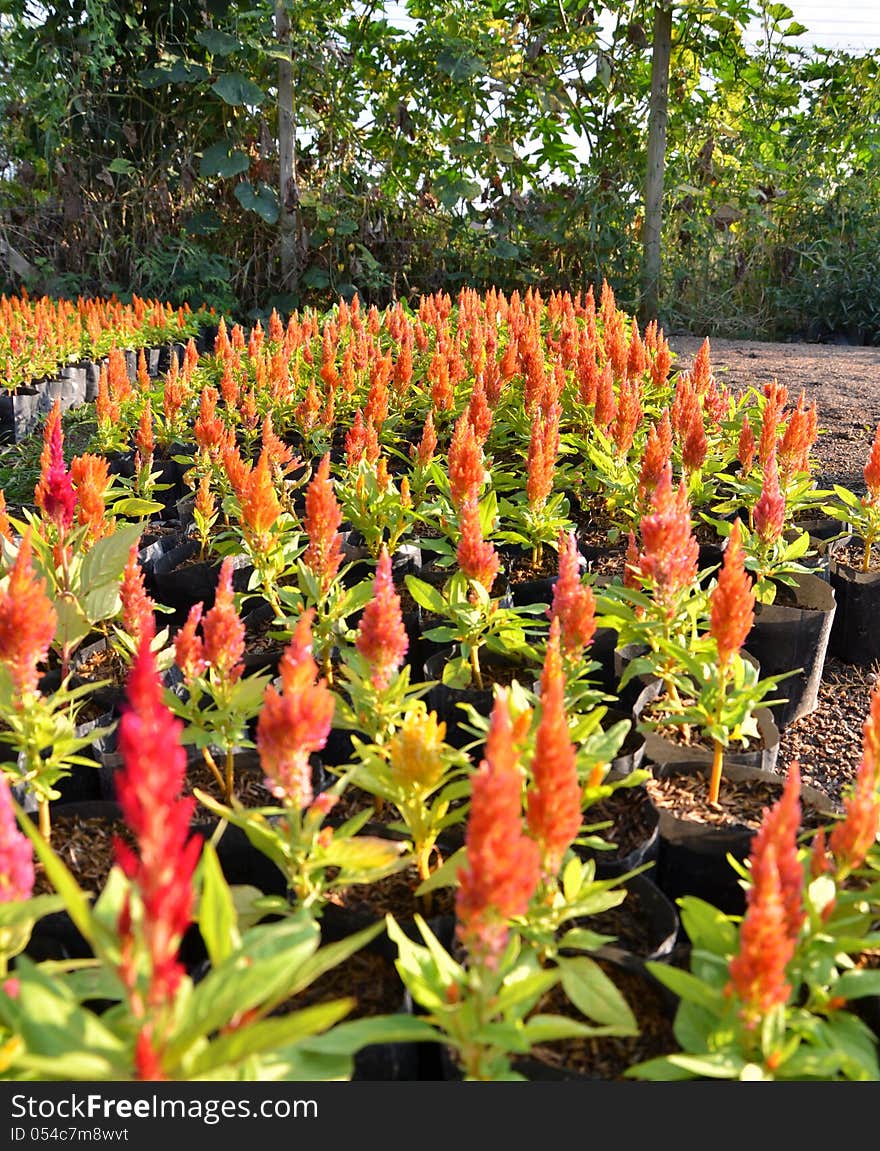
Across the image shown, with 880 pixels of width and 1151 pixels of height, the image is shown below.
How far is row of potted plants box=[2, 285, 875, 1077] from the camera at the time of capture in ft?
3.97

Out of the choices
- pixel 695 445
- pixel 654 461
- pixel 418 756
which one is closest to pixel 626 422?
pixel 695 445

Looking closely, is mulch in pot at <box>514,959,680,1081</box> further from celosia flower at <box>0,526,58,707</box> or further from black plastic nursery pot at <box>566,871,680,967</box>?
celosia flower at <box>0,526,58,707</box>

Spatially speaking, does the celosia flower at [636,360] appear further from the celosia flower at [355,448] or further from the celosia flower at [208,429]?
the celosia flower at [208,429]

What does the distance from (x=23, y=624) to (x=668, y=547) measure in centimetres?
118

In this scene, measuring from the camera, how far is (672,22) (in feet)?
35.2

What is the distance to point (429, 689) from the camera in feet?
7.86

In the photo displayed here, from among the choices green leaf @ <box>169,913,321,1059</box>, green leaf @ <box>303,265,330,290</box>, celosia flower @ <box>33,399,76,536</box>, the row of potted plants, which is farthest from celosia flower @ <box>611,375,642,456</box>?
green leaf @ <box>303,265,330,290</box>

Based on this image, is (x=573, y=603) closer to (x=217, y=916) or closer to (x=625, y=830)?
(x=625, y=830)

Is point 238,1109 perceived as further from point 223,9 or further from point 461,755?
point 223,9

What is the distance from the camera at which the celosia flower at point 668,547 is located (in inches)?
75.3

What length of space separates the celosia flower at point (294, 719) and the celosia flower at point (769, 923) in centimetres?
55

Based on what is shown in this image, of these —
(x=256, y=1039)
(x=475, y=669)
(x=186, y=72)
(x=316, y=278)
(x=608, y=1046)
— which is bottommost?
(x=608, y=1046)

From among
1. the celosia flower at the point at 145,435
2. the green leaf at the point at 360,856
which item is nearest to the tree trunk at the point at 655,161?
the celosia flower at the point at 145,435

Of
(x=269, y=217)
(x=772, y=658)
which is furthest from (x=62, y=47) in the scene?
(x=772, y=658)
